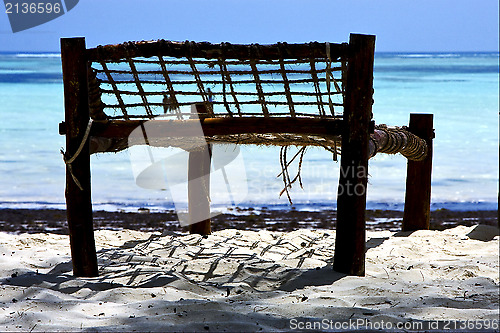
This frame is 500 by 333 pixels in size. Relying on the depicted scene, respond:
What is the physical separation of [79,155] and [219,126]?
859 mm

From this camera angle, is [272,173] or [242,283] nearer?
[242,283]

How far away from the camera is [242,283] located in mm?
3357

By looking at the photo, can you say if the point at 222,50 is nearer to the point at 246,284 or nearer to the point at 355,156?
the point at 355,156

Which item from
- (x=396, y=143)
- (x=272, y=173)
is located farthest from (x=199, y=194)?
(x=272, y=173)

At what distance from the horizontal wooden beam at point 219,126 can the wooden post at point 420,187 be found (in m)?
2.15

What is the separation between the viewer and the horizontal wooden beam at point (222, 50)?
3297 mm

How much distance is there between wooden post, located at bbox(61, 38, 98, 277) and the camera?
10.9ft

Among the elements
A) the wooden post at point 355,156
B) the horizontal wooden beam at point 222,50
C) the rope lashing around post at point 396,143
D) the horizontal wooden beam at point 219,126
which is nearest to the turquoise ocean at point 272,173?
the horizontal wooden beam at point 219,126

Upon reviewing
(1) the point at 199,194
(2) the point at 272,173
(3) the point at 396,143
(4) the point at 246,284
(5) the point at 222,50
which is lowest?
(4) the point at 246,284

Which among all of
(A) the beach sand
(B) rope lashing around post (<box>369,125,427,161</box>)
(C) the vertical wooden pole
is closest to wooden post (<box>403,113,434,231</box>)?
(B) rope lashing around post (<box>369,125,427,161</box>)

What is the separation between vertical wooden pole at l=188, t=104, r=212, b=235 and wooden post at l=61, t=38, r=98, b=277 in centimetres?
171

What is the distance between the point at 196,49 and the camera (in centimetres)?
332

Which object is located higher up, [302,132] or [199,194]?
[302,132]

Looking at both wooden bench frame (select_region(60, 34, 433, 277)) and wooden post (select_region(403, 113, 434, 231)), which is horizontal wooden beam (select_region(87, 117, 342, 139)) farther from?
wooden post (select_region(403, 113, 434, 231))
